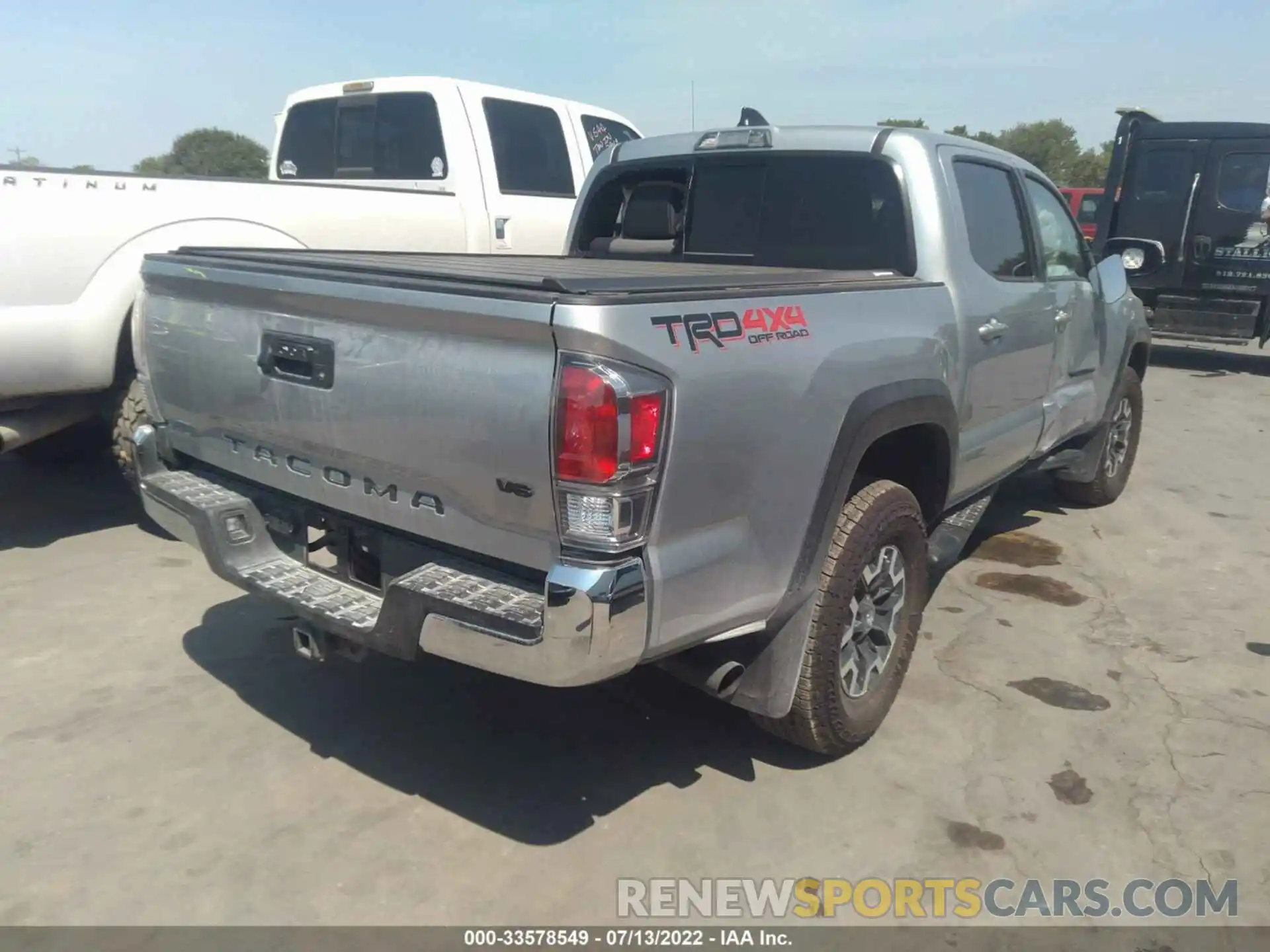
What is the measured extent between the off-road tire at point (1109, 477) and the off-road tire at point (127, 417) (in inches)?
196

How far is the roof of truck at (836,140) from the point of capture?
3.76 metres

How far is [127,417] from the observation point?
15.5 feet

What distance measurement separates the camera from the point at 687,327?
7.91 feet

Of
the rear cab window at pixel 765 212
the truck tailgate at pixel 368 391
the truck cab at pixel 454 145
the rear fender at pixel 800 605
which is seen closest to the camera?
the truck tailgate at pixel 368 391

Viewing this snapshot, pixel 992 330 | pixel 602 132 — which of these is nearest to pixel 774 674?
pixel 992 330

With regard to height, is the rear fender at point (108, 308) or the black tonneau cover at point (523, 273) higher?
the black tonneau cover at point (523, 273)

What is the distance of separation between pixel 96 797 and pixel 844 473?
2.39m

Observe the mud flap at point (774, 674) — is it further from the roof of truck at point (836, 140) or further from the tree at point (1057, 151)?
the tree at point (1057, 151)

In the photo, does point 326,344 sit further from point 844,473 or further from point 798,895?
point 798,895

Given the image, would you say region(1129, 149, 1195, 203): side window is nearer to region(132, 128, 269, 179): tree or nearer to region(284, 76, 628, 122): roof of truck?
region(284, 76, 628, 122): roof of truck

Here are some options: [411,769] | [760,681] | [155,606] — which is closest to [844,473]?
[760,681]

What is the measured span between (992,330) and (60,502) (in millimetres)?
5043

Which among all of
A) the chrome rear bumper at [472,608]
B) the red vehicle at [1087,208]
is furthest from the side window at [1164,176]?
the chrome rear bumper at [472,608]

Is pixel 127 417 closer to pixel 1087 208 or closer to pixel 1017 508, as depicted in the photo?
pixel 1017 508
